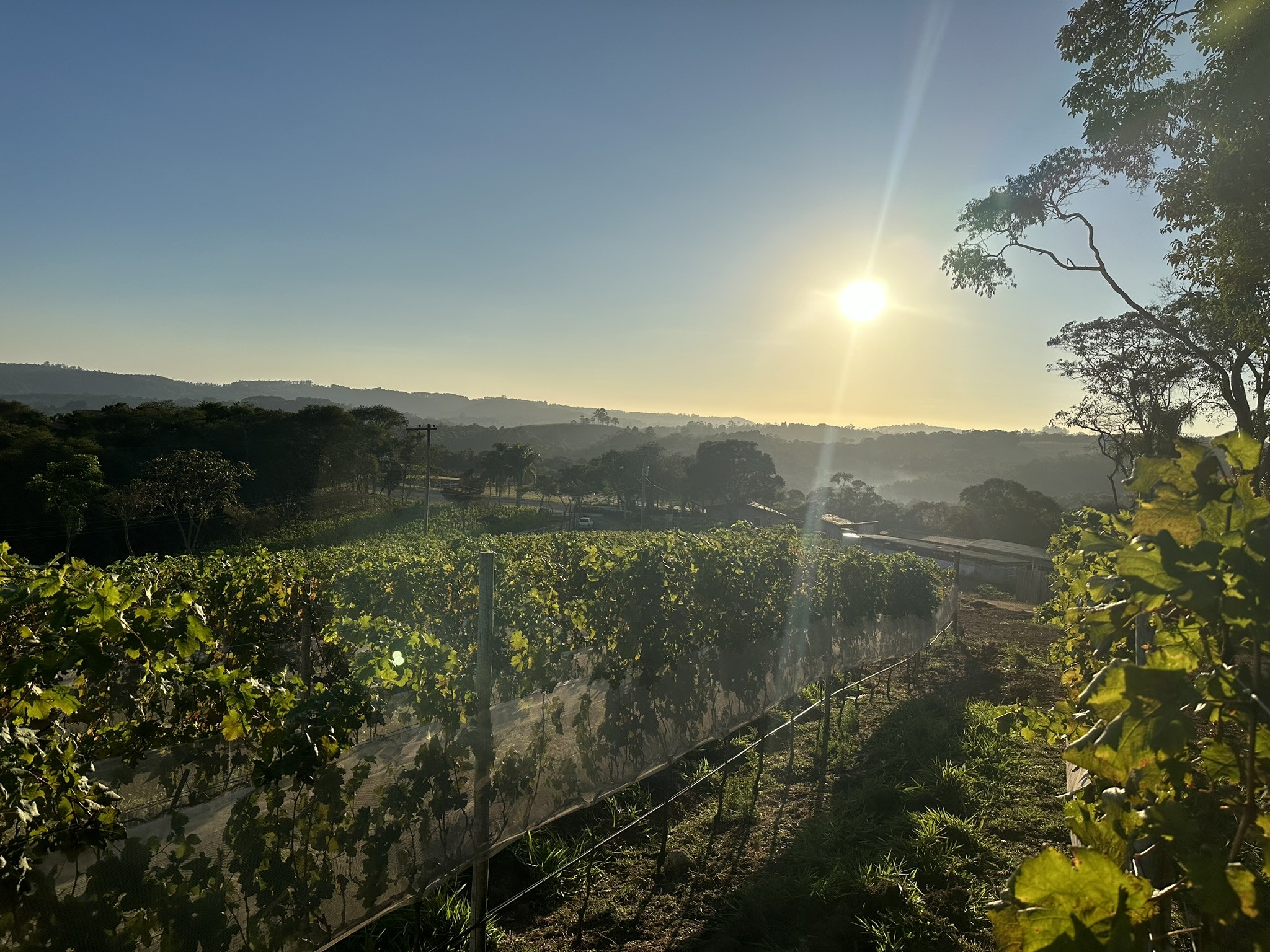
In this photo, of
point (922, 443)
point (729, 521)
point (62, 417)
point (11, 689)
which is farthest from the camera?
point (922, 443)

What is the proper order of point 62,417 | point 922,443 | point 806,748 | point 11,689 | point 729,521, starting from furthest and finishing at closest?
point 922,443, point 729,521, point 62,417, point 806,748, point 11,689

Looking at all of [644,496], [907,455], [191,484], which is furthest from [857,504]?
[907,455]

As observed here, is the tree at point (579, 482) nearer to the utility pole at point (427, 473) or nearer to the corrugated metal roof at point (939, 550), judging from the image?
the utility pole at point (427, 473)

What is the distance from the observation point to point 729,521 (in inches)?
2098

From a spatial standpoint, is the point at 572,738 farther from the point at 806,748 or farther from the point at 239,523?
the point at 239,523

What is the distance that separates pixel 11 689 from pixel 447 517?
133ft

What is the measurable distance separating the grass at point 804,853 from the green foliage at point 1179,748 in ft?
10.1

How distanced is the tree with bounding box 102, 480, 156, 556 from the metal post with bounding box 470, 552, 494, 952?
113 ft

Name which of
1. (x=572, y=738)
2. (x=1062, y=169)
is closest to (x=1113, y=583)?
(x=572, y=738)

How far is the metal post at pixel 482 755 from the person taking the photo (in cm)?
370

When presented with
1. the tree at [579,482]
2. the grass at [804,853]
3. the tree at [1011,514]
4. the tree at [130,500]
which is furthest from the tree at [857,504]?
the grass at [804,853]

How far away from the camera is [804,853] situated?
5.26 meters

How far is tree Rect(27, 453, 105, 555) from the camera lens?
25844 millimetres

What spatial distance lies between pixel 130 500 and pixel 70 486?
193 inches
